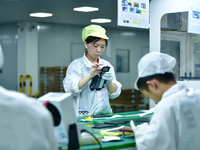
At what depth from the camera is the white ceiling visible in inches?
274

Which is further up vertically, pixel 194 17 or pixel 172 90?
pixel 194 17

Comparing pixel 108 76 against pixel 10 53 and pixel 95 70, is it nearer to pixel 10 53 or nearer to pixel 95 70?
pixel 95 70

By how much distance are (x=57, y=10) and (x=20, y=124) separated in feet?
23.6

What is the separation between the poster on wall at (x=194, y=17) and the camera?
365 cm

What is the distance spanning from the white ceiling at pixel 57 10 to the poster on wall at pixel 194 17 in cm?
339

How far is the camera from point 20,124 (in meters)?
1.08

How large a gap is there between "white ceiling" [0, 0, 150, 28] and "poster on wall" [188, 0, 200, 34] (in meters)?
3.39

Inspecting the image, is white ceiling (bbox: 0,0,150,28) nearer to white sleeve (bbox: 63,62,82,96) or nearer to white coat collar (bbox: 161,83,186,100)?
white sleeve (bbox: 63,62,82,96)

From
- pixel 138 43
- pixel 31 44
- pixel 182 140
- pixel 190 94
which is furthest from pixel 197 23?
pixel 138 43

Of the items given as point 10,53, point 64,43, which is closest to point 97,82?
point 64,43

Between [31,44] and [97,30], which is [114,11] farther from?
[97,30]

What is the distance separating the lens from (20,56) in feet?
32.4

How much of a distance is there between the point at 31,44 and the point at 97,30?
7.24 metres

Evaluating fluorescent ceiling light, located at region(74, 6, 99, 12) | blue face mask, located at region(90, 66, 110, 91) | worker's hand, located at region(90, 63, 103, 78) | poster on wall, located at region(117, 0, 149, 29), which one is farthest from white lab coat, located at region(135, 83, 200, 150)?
fluorescent ceiling light, located at region(74, 6, 99, 12)
